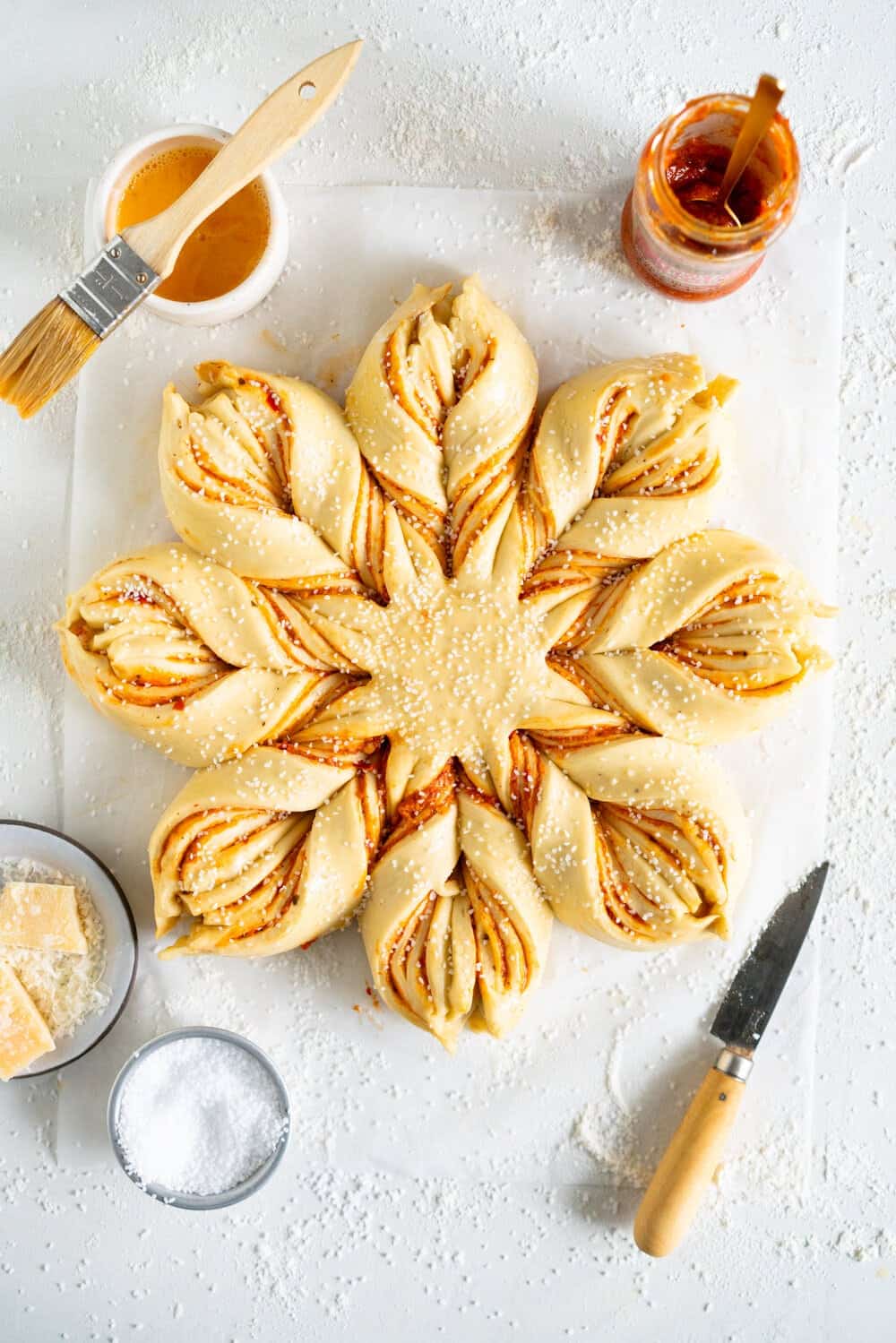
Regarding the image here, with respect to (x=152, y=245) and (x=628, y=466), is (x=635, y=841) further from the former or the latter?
(x=152, y=245)

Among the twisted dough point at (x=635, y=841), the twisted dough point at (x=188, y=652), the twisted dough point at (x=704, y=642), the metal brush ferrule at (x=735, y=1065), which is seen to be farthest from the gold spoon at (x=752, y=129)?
the metal brush ferrule at (x=735, y=1065)

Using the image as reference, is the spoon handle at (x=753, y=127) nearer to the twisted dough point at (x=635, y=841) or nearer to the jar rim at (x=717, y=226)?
the jar rim at (x=717, y=226)

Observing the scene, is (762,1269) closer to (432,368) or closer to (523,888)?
(523,888)

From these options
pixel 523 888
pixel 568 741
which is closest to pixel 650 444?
pixel 568 741

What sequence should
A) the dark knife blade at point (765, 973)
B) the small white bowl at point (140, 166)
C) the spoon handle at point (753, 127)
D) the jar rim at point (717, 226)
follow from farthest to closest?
the dark knife blade at point (765, 973) < the small white bowl at point (140, 166) < the jar rim at point (717, 226) < the spoon handle at point (753, 127)

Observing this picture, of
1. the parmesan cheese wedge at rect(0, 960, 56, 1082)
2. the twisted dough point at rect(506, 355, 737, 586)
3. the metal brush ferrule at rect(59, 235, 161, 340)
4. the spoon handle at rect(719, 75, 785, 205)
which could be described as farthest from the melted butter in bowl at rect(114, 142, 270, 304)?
the parmesan cheese wedge at rect(0, 960, 56, 1082)
